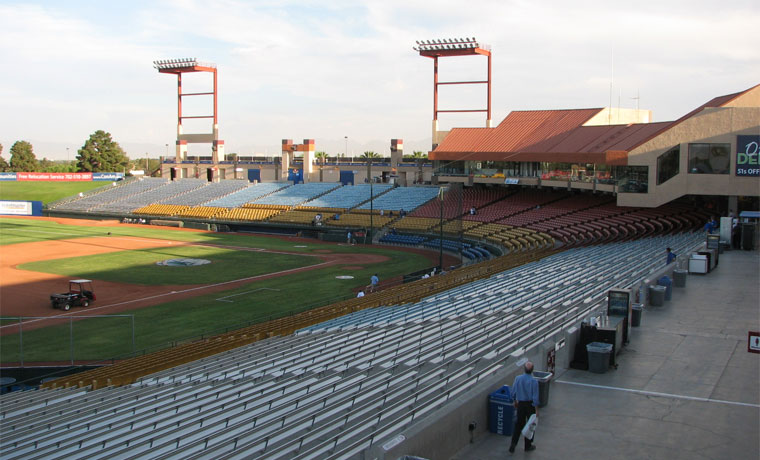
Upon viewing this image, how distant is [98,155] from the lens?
407ft

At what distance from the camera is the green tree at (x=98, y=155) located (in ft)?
404

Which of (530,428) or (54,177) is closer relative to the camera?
(530,428)

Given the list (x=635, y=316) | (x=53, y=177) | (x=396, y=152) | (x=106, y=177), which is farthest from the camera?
(x=106, y=177)

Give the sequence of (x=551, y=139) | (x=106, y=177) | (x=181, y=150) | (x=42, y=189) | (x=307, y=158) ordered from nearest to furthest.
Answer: (x=551, y=139)
(x=307, y=158)
(x=42, y=189)
(x=181, y=150)
(x=106, y=177)

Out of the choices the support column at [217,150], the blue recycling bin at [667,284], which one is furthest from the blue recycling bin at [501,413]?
the support column at [217,150]

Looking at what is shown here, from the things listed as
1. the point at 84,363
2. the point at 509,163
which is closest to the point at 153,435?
the point at 84,363

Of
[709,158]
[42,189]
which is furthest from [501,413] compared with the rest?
[42,189]

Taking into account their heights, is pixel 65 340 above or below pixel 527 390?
below

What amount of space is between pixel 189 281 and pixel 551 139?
3232 centimetres

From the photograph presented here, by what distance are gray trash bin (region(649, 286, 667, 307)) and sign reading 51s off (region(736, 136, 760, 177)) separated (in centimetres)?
2017

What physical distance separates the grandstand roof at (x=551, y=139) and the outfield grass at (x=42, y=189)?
5624 centimetres

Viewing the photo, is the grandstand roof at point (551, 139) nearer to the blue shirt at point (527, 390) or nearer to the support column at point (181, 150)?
the blue shirt at point (527, 390)

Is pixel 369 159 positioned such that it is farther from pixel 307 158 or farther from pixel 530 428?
pixel 530 428

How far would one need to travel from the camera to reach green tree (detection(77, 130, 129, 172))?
404ft
